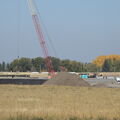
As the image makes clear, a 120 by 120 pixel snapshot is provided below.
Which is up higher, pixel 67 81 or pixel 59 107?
pixel 67 81

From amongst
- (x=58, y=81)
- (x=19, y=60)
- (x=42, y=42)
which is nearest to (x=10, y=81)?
(x=58, y=81)

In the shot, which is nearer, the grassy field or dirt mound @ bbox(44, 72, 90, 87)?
the grassy field

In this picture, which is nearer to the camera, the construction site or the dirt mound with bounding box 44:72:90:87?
the construction site

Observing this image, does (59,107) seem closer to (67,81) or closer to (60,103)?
(60,103)

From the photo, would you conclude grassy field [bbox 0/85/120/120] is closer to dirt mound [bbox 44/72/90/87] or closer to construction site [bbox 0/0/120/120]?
construction site [bbox 0/0/120/120]

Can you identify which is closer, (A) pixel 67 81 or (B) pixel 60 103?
(B) pixel 60 103

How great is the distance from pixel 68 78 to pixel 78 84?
4.92m

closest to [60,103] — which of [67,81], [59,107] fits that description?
[59,107]

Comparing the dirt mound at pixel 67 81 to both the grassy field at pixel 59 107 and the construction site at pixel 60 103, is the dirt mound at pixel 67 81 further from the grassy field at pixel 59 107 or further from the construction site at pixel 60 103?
the grassy field at pixel 59 107

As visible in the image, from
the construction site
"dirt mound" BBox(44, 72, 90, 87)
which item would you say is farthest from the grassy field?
"dirt mound" BBox(44, 72, 90, 87)

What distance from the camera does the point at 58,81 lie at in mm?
70938

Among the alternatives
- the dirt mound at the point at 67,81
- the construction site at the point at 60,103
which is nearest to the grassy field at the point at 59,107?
the construction site at the point at 60,103

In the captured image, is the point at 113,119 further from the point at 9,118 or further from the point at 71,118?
the point at 9,118

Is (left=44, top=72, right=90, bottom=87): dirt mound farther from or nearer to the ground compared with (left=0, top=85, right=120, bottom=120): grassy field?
farther from the ground
